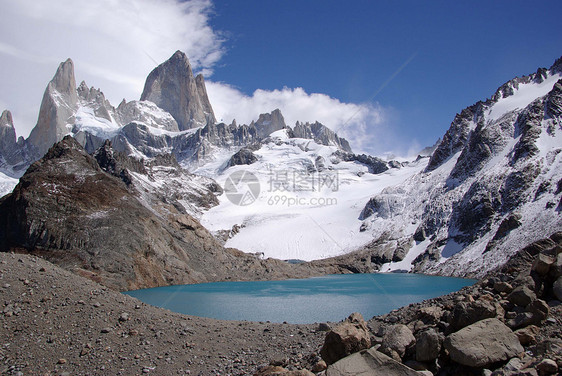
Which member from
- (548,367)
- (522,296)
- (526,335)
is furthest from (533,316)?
(548,367)

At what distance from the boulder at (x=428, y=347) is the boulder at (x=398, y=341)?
37 cm

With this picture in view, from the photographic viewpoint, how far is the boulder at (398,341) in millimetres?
8633

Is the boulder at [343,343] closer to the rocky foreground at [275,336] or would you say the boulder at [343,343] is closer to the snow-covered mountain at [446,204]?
the rocky foreground at [275,336]

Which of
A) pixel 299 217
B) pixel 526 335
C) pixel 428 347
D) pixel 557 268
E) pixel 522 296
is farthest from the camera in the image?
pixel 299 217

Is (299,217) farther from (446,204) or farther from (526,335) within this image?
(526,335)

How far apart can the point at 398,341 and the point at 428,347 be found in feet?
2.35

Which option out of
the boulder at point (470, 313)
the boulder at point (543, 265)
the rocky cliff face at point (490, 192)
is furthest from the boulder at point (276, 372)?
the rocky cliff face at point (490, 192)

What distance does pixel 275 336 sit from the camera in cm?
1492

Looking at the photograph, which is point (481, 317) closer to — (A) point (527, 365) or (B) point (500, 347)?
(B) point (500, 347)

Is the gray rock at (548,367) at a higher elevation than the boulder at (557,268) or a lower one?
lower

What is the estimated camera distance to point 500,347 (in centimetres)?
765

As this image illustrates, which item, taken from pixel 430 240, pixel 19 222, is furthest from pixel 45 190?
pixel 430 240

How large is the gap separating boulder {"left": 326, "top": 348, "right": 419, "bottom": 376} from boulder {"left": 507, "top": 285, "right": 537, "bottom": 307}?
4.18 meters

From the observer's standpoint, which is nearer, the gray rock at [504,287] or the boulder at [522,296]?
the boulder at [522,296]
